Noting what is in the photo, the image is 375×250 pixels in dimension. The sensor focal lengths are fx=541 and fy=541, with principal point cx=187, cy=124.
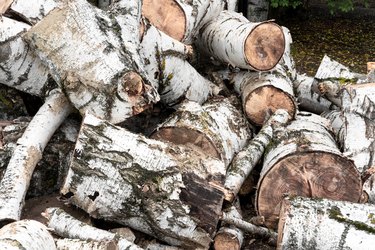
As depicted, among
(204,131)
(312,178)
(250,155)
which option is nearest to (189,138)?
(204,131)

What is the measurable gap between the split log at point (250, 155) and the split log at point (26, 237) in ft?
4.50

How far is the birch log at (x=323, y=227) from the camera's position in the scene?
3.19 m

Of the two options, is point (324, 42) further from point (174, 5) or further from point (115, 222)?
point (115, 222)

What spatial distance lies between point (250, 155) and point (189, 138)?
1.94ft

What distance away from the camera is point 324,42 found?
30.8 ft

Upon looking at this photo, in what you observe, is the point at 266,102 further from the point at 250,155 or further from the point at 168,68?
the point at 168,68

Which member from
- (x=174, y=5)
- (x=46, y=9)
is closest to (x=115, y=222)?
(x=46, y=9)

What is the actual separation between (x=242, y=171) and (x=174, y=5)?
1.69 m

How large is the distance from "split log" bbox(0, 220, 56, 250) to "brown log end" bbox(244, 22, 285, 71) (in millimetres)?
2506

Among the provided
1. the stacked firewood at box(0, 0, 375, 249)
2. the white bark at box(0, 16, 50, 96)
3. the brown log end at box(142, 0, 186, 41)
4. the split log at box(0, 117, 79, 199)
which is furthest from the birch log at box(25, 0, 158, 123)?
the brown log end at box(142, 0, 186, 41)

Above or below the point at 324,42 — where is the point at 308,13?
above

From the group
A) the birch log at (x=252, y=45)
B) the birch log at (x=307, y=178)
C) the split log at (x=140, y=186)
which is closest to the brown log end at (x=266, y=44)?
the birch log at (x=252, y=45)

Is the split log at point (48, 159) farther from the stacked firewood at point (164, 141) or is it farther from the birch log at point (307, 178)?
the birch log at point (307, 178)

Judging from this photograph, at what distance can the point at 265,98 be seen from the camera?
4.75 m
